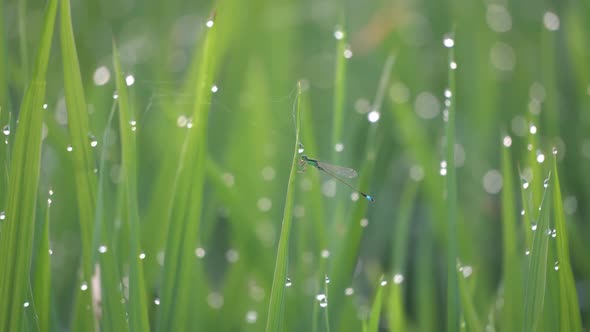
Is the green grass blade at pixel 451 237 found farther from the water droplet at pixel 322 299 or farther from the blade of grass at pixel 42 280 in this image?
the blade of grass at pixel 42 280

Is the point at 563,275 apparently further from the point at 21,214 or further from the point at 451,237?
the point at 21,214

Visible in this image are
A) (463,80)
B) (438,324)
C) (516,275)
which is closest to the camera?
(516,275)

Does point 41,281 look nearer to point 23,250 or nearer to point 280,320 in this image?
point 23,250

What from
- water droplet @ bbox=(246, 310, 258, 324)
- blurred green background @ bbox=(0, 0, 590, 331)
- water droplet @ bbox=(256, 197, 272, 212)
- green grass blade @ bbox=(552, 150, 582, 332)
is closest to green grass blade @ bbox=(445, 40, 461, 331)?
blurred green background @ bbox=(0, 0, 590, 331)

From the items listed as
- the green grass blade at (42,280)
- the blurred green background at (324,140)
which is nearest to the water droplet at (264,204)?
the blurred green background at (324,140)

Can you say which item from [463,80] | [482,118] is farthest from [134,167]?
[463,80]

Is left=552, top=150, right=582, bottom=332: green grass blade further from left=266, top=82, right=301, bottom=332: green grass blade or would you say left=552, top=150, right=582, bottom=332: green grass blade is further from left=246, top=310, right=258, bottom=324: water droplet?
left=246, top=310, right=258, bottom=324: water droplet

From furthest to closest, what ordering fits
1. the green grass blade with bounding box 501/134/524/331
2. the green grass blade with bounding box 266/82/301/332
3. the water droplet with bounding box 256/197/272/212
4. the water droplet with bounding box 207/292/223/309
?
the water droplet with bounding box 256/197/272/212 < the water droplet with bounding box 207/292/223/309 < the green grass blade with bounding box 501/134/524/331 < the green grass blade with bounding box 266/82/301/332

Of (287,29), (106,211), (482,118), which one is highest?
(287,29)
